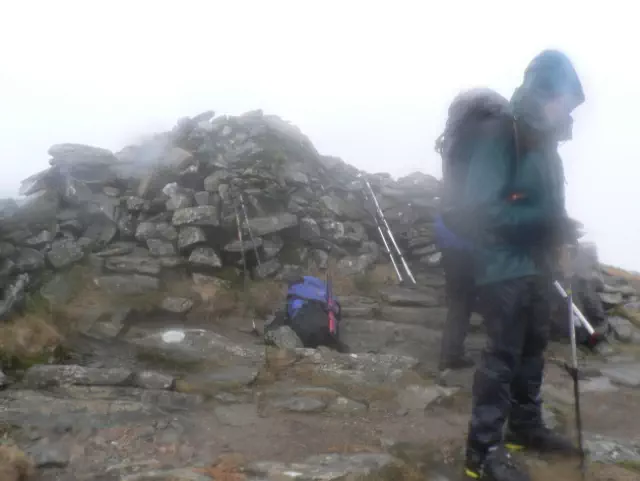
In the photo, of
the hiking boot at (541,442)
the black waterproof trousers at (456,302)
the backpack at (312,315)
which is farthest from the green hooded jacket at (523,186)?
the backpack at (312,315)

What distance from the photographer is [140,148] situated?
1352 centimetres

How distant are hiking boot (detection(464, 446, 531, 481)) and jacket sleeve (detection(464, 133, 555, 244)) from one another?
5.66 ft

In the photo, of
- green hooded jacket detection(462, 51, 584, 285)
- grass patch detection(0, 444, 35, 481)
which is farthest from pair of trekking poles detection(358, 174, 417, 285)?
grass patch detection(0, 444, 35, 481)

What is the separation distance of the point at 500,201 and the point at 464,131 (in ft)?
2.69

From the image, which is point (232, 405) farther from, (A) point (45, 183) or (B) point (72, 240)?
(A) point (45, 183)

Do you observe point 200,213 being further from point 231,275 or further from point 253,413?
point 253,413

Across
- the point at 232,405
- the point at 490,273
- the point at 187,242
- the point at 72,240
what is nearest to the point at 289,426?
the point at 232,405

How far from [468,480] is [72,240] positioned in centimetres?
840

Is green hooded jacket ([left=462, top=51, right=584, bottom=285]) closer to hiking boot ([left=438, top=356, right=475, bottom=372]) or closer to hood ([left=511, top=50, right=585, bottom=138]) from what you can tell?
hood ([left=511, top=50, right=585, bottom=138])

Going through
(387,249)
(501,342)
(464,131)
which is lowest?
(501,342)

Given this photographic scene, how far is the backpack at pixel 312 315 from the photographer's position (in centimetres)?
786

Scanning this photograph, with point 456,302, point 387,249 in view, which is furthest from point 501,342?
point 387,249

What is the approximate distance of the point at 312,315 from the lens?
802 centimetres

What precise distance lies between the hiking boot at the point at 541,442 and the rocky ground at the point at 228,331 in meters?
0.13
